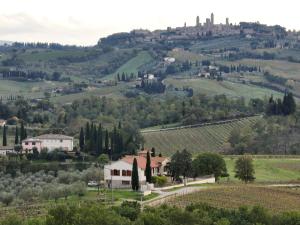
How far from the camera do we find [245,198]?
2429 inches

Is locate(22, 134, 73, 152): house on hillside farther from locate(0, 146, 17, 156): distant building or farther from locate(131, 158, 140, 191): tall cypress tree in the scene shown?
locate(131, 158, 140, 191): tall cypress tree

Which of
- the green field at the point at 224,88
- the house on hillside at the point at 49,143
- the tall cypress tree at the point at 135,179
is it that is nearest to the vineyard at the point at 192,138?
the house on hillside at the point at 49,143

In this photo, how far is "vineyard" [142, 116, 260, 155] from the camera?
349 ft

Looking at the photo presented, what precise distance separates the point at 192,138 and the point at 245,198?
48.8 meters

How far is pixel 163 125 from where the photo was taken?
4872 inches

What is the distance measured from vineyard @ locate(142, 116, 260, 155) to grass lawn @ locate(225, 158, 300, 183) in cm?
1695

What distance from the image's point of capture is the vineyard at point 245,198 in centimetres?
5906

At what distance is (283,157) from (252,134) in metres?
15.8

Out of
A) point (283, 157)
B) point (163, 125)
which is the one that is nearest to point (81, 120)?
point (163, 125)

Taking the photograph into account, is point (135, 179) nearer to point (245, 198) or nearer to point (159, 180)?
point (159, 180)

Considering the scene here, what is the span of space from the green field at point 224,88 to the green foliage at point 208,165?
8948 cm

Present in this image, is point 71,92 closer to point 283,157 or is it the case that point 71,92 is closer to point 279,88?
point 279,88

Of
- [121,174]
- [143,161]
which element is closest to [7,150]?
[143,161]

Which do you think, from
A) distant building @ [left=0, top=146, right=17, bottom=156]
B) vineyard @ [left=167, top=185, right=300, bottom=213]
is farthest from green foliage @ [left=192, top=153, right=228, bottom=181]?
distant building @ [left=0, top=146, right=17, bottom=156]
